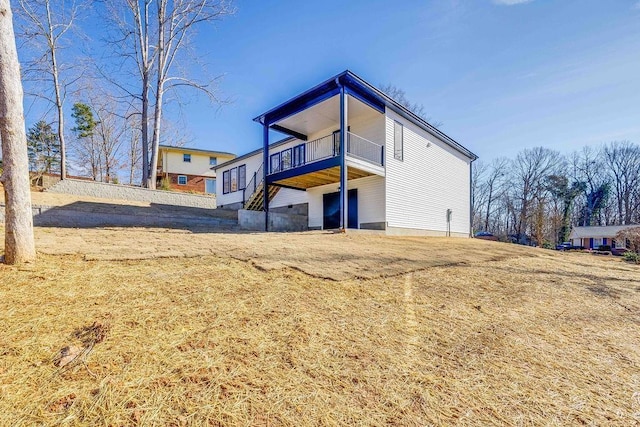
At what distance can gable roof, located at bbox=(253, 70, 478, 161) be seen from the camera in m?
10.7

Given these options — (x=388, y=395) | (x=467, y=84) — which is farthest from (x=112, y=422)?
(x=467, y=84)

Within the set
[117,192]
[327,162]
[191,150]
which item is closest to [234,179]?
[117,192]

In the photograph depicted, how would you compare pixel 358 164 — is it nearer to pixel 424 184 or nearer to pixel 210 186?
pixel 424 184

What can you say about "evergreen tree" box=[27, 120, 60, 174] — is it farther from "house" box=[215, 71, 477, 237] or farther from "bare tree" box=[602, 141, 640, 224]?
"bare tree" box=[602, 141, 640, 224]

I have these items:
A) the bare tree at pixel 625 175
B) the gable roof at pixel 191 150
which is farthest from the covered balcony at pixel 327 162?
the bare tree at pixel 625 175

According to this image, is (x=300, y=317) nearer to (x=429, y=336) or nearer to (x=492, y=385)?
(x=429, y=336)

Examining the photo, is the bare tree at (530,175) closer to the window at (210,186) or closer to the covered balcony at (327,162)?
the covered balcony at (327,162)

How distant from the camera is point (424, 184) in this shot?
14.4 m

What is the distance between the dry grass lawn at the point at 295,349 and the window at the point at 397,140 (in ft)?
31.7

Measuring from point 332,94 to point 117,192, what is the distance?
12126 millimetres

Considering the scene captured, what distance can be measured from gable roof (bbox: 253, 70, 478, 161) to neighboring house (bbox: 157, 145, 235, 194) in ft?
57.3

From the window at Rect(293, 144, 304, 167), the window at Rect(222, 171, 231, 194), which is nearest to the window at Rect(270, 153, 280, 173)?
the window at Rect(293, 144, 304, 167)

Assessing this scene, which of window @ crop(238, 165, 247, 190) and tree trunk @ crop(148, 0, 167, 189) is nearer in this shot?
tree trunk @ crop(148, 0, 167, 189)

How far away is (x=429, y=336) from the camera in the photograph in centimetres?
256
